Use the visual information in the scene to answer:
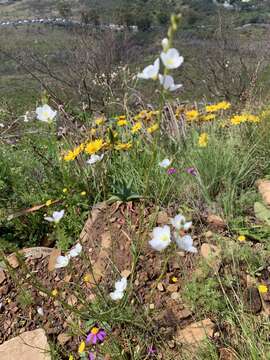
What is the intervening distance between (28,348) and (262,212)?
4.50ft

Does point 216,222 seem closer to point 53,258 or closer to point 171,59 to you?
point 53,258

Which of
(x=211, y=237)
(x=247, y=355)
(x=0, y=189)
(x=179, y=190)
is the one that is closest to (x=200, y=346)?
(x=247, y=355)

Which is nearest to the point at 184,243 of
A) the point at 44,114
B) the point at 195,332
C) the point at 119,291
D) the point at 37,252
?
the point at 119,291

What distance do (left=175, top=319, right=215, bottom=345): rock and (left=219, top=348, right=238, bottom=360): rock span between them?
0.08 metres

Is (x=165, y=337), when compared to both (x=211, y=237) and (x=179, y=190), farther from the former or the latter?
(x=179, y=190)

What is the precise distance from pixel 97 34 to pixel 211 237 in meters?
9.27

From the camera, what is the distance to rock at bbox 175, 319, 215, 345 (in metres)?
1.64

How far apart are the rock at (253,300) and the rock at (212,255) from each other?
16 centimetres

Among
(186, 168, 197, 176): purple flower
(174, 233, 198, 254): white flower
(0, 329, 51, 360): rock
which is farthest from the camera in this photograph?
(186, 168, 197, 176): purple flower

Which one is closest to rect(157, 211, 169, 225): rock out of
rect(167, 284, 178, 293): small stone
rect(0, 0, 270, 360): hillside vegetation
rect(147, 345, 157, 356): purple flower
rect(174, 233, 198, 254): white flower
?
rect(0, 0, 270, 360): hillside vegetation

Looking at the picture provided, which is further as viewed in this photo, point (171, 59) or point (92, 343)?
point (92, 343)

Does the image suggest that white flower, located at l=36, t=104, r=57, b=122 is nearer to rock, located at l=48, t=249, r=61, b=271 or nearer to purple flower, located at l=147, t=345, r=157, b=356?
rock, located at l=48, t=249, r=61, b=271

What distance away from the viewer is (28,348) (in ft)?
6.08

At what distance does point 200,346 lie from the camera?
→ 5.19 ft
